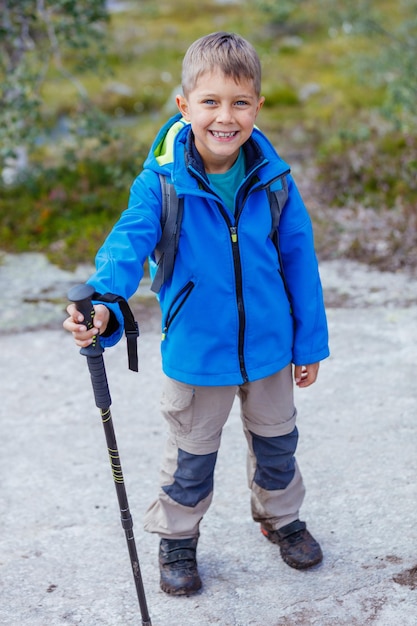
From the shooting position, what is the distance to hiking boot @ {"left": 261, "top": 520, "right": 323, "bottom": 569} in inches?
151

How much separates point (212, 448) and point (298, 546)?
0.68 metres

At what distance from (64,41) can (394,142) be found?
376cm

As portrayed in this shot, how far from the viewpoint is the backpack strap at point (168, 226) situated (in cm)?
327

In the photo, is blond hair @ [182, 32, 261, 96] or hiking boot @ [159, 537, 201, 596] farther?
hiking boot @ [159, 537, 201, 596]

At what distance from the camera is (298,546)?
3.86 meters

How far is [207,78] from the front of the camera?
10.4 ft

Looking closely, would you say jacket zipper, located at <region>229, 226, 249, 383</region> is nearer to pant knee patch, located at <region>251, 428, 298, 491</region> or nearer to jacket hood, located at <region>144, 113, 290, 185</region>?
jacket hood, located at <region>144, 113, 290, 185</region>

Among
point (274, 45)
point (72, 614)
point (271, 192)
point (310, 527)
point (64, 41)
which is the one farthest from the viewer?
point (274, 45)

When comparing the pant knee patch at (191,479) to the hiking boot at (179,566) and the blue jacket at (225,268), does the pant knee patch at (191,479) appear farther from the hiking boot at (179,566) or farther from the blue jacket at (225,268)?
the blue jacket at (225,268)

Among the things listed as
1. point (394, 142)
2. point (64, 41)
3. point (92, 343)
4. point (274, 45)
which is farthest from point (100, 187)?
point (274, 45)

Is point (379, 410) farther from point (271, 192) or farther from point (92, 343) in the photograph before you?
point (92, 343)

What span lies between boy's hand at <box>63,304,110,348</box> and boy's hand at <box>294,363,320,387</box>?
43.8 inches

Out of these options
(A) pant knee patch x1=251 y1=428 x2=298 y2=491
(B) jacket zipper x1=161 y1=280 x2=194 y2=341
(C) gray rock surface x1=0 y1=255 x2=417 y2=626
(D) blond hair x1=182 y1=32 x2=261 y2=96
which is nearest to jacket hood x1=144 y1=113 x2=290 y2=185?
(D) blond hair x1=182 y1=32 x2=261 y2=96

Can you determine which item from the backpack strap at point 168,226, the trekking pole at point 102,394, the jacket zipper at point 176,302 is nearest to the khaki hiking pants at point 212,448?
the jacket zipper at point 176,302
